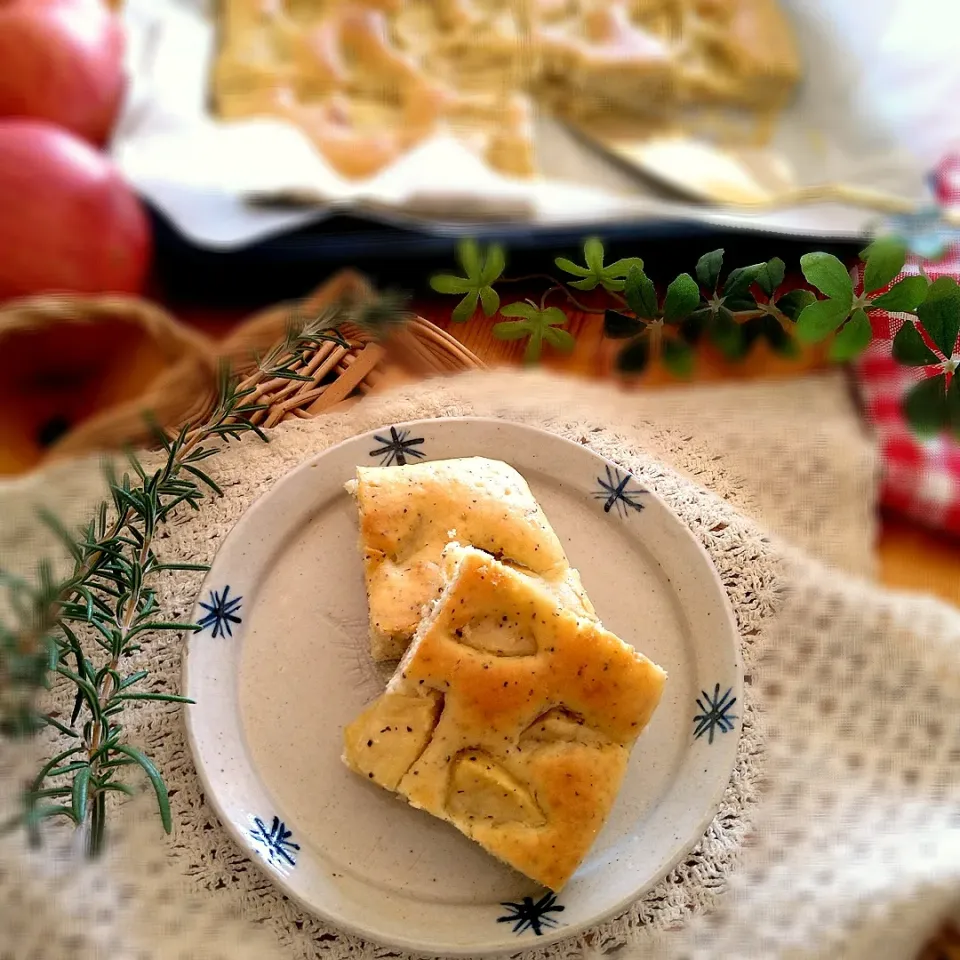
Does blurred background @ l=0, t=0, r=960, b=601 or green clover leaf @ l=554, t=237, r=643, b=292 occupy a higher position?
green clover leaf @ l=554, t=237, r=643, b=292

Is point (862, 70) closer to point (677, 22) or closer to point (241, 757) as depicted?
point (677, 22)

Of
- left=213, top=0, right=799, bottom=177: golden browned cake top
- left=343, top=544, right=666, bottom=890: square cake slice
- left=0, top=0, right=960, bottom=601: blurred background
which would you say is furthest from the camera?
left=213, top=0, right=799, bottom=177: golden browned cake top

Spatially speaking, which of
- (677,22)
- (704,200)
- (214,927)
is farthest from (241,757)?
(677,22)

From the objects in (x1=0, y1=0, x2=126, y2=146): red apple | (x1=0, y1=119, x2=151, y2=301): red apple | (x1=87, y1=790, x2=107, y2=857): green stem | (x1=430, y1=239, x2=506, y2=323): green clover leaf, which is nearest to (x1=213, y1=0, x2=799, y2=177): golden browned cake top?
(x1=0, y1=0, x2=126, y2=146): red apple

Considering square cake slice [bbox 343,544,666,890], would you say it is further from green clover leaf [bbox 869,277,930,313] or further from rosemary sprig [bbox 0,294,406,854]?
green clover leaf [bbox 869,277,930,313]

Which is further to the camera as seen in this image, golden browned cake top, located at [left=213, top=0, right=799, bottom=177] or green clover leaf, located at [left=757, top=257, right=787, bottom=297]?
golden browned cake top, located at [left=213, top=0, right=799, bottom=177]

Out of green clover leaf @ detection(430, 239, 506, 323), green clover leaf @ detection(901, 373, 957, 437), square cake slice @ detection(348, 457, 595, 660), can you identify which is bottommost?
square cake slice @ detection(348, 457, 595, 660)
